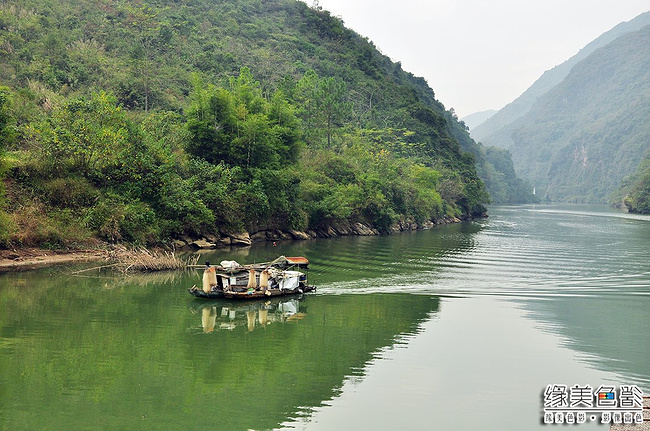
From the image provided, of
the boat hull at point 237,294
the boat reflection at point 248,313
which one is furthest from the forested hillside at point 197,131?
the boat reflection at point 248,313

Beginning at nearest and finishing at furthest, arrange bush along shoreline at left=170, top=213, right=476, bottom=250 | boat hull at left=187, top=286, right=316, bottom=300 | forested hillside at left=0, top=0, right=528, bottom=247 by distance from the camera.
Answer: boat hull at left=187, top=286, right=316, bottom=300 → forested hillside at left=0, top=0, right=528, bottom=247 → bush along shoreline at left=170, top=213, right=476, bottom=250

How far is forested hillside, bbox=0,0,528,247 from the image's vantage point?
29469 mm

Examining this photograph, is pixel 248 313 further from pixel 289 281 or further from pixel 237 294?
pixel 289 281

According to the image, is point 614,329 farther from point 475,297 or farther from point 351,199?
point 351,199

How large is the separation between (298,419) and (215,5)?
82.7 metres

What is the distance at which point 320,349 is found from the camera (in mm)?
15266

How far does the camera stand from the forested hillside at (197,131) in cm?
2947

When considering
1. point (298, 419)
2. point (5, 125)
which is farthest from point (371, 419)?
point (5, 125)

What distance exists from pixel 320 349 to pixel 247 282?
6.55m

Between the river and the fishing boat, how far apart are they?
435 millimetres

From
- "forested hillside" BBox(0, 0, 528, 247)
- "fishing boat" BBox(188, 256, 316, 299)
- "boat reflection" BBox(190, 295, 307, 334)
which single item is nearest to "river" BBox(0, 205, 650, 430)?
"boat reflection" BBox(190, 295, 307, 334)

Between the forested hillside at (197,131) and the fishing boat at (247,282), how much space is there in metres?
10.1

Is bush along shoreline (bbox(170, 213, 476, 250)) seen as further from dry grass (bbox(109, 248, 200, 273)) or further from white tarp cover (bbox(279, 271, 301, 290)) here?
white tarp cover (bbox(279, 271, 301, 290))

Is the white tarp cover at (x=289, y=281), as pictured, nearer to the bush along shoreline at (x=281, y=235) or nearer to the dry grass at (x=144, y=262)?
the dry grass at (x=144, y=262)
